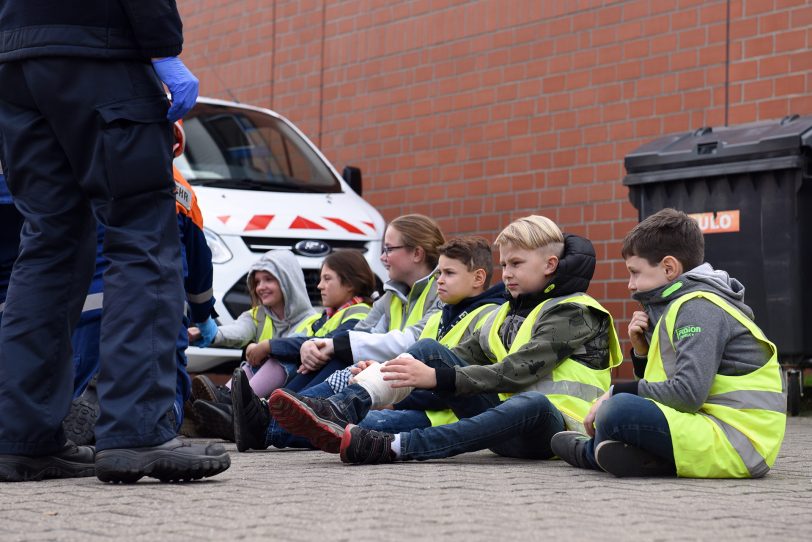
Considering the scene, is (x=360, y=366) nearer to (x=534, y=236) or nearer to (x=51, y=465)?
(x=534, y=236)

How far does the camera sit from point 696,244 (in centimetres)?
484

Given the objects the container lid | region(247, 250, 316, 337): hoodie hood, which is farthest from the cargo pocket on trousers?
the container lid

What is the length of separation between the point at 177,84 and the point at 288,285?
368 cm

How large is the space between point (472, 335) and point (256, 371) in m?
1.77

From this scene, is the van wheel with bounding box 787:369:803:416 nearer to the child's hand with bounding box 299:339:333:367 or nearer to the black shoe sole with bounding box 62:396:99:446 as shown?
the child's hand with bounding box 299:339:333:367

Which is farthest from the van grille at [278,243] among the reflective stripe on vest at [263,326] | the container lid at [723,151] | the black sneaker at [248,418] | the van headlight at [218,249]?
the black sneaker at [248,418]

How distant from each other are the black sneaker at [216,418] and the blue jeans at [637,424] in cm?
234

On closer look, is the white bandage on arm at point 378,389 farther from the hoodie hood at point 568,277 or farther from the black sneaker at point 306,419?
the hoodie hood at point 568,277

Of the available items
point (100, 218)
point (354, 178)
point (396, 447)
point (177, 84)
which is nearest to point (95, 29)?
point (177, 84)

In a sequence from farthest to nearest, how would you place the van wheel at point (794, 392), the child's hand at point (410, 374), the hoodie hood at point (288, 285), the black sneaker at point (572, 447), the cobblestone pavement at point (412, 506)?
the hoodie hood at point (288, 285), the van wheel at point (794, 392), the child's hand at point (410, 374), the black sneaker at point (572, 447), the cobblestone pavement at point (412, 506)

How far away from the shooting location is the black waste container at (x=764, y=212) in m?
7.25

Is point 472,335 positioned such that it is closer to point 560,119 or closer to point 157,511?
point 157,511

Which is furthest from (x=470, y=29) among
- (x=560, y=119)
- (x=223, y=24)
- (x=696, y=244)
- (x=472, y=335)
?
(x=696, y=244)

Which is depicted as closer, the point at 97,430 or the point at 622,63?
the point at 97,430
